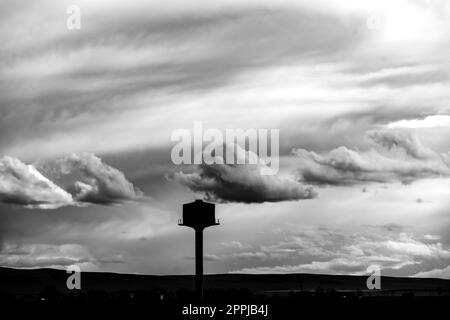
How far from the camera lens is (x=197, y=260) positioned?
144m
